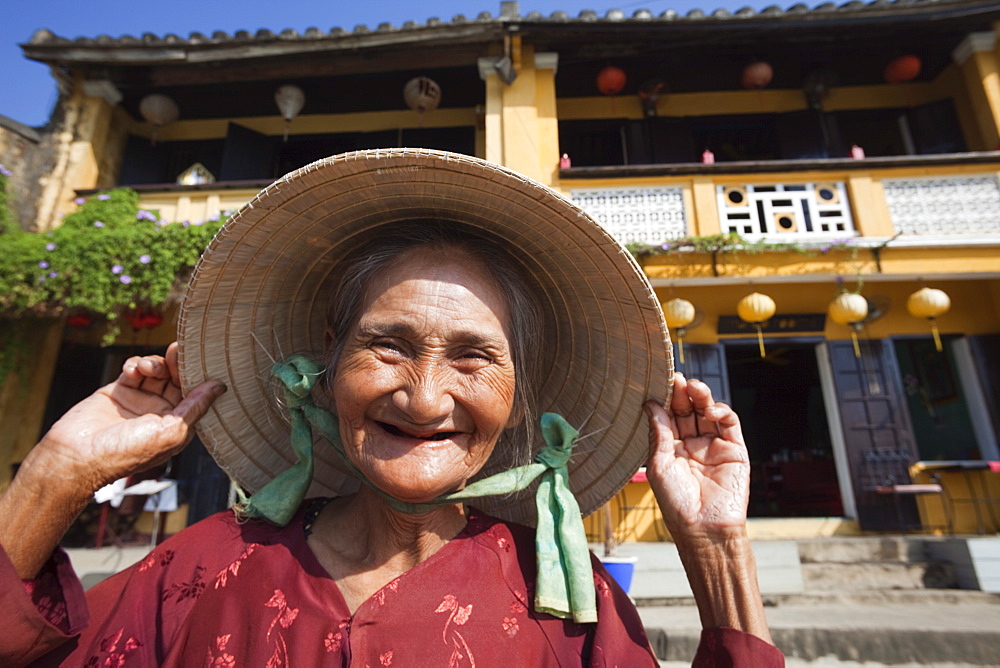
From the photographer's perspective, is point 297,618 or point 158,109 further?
point 158,109

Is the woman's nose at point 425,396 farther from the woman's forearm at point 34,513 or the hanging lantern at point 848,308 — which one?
the hanging lantern at point 848,308

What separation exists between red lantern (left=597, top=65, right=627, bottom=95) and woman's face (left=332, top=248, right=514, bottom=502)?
752 cm

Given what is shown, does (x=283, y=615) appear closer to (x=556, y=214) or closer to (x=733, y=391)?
(x=556, y=214)

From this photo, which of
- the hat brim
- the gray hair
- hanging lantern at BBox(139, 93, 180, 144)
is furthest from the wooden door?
hanging lantern at BBox(139, 93, 180, 144)

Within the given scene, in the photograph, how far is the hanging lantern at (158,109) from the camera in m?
7.86

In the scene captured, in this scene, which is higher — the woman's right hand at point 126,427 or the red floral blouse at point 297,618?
the woman's right hand at point 126,427

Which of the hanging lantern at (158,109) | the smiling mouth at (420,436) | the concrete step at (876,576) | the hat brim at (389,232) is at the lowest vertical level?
the concrete step at (876,576)

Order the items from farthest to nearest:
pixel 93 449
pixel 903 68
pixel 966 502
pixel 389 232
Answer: pixel 903 68, pixel 966 502, pixel 389 232, pixel 93 449

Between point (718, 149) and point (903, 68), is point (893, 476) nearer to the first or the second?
point (718, 149)

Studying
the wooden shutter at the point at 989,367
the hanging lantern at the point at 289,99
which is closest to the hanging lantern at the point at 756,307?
the wooden shutter at the point at 989,367

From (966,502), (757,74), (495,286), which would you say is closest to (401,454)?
(495,286)

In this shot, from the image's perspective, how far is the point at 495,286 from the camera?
4.44 feet

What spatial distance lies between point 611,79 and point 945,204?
14.8 ft

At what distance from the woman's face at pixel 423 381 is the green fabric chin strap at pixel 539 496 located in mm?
91
